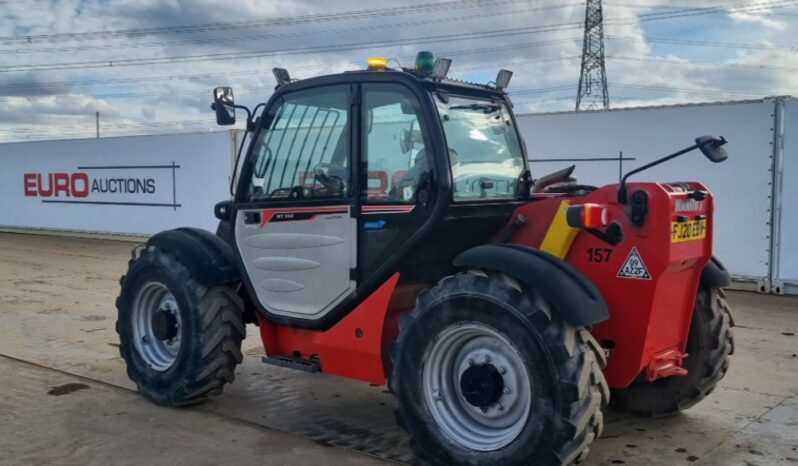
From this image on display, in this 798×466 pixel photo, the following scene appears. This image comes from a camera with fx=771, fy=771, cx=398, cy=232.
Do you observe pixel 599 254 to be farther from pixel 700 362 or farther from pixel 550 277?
pixel 700 362

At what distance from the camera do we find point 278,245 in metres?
4.79

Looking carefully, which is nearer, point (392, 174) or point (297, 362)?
point (392, 174)

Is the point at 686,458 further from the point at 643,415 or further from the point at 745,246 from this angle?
the point at 745,246

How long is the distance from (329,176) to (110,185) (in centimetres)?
1419

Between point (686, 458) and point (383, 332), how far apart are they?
1.81 meters

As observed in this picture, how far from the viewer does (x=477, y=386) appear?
3848 millimetres

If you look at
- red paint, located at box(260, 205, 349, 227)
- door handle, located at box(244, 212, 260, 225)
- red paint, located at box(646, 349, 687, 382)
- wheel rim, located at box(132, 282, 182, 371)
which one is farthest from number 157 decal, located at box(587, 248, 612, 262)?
wheel rim, located at box(132, 282, 182, 371)

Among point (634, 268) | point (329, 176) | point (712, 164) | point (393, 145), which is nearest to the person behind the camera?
point (634, 268)

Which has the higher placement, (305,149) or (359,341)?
(305,149)

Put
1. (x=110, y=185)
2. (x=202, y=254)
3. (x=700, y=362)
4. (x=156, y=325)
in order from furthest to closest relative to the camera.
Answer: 1. (x=110, y=185)
2. (x=156, y=325)
3. (x=202, y=254)
4. (x=700, y=362)

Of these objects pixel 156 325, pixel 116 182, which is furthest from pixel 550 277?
pixel 116 182

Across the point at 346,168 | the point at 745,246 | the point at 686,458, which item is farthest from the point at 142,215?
the point at 686,458

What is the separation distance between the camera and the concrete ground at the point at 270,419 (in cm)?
431

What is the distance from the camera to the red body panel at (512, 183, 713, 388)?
3873mm
